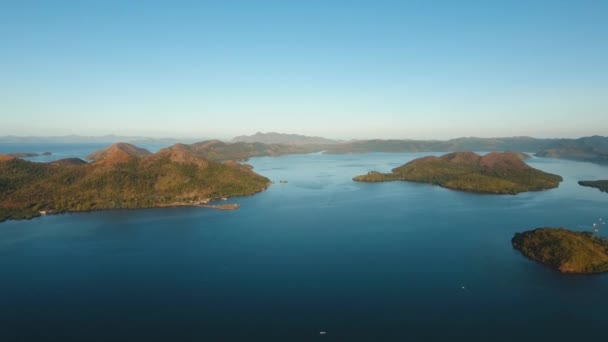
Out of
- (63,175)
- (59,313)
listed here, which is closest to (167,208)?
(63,175)

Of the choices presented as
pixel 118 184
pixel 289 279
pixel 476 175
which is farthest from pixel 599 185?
pixel 118 184

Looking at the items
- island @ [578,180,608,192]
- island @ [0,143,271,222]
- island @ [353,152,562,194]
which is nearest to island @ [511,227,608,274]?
island @ [353,152,562,194]

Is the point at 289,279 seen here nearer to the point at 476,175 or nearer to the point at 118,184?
the point at 118,184

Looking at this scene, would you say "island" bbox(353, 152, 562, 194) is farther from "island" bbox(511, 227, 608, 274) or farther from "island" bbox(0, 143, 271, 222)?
"island" bbox(511, 227, 608, 274)

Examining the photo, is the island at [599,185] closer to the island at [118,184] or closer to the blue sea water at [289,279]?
the blue sea water at [289,279]

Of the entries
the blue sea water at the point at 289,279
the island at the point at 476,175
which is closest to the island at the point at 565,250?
the blue sea water at the point at 289,279

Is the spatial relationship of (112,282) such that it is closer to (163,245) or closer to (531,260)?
(163,245)
